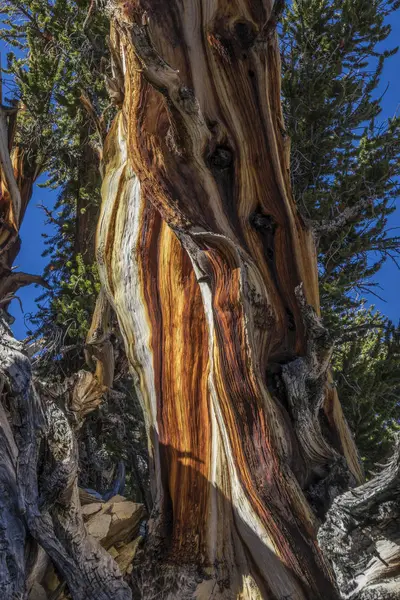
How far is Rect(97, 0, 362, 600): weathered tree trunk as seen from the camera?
2479mm

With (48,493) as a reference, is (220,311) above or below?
above

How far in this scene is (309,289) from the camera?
124 inches

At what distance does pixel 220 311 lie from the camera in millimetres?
2686

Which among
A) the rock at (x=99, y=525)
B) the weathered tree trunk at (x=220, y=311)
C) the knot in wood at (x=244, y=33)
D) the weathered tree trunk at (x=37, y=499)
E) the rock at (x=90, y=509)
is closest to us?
the weathered tree trunk at (x=37, y=499)

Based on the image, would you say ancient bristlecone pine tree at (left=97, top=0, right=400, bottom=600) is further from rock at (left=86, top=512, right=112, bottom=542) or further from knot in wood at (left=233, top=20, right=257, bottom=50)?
rock at (left=86, top=512, right=112, bottom=542)

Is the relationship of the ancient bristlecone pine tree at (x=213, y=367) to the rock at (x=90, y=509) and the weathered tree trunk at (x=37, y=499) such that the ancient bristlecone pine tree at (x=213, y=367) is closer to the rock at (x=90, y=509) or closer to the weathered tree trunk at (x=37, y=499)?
the weathered tree trunk at (x=37, y=499)

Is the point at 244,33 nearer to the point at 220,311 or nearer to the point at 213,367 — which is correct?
the point at 220,311

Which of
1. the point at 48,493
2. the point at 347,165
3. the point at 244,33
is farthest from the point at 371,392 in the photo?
the point at 48,493

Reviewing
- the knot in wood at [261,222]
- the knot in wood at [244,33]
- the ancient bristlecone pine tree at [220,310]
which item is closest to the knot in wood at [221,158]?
the ancient bristlecone pine tree at [220,310]

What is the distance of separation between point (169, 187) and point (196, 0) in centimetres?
119

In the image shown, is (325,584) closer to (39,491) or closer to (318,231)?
(39,491)

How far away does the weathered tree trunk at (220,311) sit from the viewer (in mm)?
2479

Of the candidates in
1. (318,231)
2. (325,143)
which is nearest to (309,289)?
(318,231)

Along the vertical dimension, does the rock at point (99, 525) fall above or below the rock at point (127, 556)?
above
